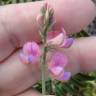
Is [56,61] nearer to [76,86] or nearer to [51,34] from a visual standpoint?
[51,34]

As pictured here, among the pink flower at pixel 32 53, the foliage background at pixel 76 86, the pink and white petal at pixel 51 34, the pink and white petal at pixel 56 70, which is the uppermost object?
the pink and white petal at pixel 51 34

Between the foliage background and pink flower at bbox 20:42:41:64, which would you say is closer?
pink flower at bbox 20:42:41:64

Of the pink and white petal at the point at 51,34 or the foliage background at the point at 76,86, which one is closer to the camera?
the pink and white petal at the point at 51,34

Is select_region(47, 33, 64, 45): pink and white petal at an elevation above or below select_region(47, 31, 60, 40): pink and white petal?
below

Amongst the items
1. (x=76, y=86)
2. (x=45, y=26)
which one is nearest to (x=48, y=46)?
(x=45, y=26)

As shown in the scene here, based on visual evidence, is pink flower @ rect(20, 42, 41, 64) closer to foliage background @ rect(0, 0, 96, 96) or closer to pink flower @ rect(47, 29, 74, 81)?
pink flower @ rect(47, 29, 74, 81)

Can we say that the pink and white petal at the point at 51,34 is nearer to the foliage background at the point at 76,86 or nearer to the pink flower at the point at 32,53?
the pink flower at the point at 32,53

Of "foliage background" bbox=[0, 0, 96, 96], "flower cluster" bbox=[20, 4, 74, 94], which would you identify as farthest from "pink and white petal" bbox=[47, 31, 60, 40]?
"foliage background" bbox=[0, 0, 96, 96]

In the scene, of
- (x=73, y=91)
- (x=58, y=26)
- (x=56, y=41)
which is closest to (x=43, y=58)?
(x=56, y=41)

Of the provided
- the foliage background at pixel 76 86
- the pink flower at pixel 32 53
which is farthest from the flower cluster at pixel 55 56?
the foliage background at pixel 76 86

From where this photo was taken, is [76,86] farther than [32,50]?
Yes

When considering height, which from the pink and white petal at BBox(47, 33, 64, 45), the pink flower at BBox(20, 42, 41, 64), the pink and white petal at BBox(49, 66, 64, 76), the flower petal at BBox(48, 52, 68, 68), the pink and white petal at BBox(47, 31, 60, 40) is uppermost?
the pink and white petal at BBox(47, 31, 60, 40)

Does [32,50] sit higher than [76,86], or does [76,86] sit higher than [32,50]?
[32,50]
